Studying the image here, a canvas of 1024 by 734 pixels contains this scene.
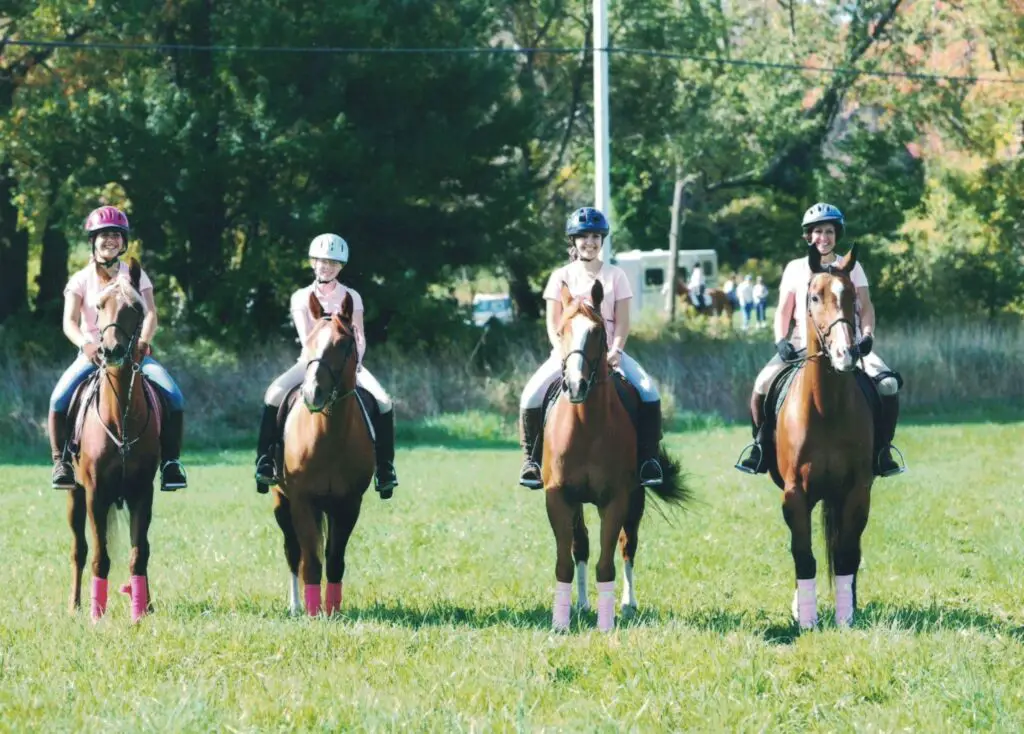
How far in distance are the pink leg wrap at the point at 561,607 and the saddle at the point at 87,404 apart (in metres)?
3.29

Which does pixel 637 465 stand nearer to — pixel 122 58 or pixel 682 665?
pixel 682 665

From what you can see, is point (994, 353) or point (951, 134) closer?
point (994, 353)

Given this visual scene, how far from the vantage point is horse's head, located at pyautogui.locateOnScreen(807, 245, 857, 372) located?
9.44 m

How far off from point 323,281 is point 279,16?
24.3m

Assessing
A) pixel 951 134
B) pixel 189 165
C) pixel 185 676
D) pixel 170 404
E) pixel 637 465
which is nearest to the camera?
pixel 185 676

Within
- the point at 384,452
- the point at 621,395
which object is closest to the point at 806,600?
the point at 621,395

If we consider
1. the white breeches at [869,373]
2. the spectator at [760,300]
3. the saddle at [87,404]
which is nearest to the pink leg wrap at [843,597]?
the white breeches at [869,373]

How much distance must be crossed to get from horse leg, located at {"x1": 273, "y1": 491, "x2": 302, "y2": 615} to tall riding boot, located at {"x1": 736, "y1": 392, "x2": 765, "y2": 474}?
3.49 metres

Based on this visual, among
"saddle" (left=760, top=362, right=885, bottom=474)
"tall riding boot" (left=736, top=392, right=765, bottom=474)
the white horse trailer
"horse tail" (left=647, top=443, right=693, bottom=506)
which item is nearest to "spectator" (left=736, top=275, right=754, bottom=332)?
the white horse trailer

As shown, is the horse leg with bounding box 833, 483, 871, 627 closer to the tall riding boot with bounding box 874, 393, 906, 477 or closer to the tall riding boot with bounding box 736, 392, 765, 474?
the tall riding boot with bounding box 874, 393, 906, 477

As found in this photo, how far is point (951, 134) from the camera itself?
4569 cm

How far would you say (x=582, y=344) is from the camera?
31.2 feet

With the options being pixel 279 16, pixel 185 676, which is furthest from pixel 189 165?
pixel 185 676

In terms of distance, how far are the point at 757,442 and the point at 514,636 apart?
2776 millimetres
